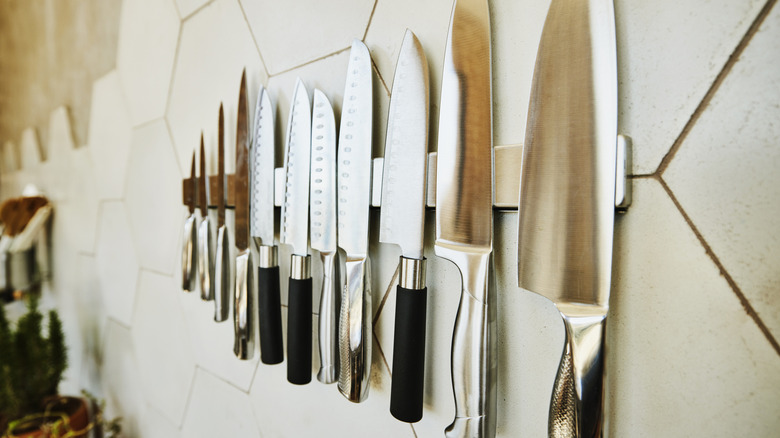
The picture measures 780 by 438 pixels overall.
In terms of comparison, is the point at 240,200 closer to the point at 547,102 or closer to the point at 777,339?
the point at 547,102

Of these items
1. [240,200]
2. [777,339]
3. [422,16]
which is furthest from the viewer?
[240,200]

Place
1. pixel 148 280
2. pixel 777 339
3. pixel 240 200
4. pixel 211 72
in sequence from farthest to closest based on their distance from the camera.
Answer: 1. pixel 148 280
2. pixel 211 72
3. pixel 240 200
4. pixel 777 339

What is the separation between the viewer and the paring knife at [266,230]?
1.61ft

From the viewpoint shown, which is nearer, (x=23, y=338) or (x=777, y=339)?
(x=777, y=339)

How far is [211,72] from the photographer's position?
2.30ft

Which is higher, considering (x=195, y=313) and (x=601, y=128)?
(x=601, y=128)

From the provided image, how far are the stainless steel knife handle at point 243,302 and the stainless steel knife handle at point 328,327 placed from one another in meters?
0.17

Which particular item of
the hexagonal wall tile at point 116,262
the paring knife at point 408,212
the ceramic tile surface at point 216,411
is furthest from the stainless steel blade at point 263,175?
the hexagonal wall tile at point 116,262

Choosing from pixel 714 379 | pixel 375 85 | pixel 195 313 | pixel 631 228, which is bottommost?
pixel 195 313

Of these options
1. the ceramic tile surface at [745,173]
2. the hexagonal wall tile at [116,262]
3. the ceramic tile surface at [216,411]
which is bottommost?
the ceramic tile surface at [216,411]

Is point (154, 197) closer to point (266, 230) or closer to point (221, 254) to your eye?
point (221, 254)

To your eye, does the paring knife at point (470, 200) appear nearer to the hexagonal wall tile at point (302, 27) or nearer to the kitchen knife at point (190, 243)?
the hexagonal wall tile at point (302, 27)

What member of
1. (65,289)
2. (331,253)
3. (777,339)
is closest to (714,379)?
(777,339)

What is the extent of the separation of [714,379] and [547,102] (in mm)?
229
